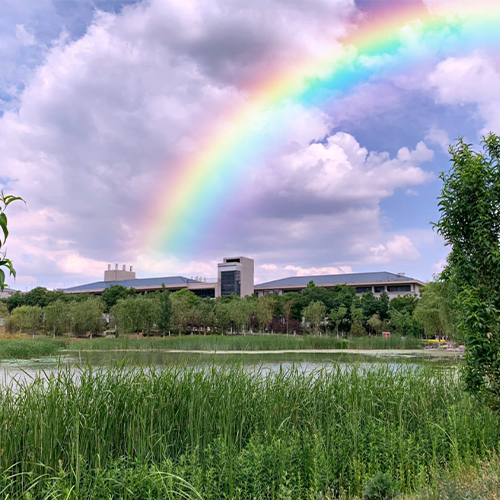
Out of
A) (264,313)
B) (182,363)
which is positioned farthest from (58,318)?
(182,363)

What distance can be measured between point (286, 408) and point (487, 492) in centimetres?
250

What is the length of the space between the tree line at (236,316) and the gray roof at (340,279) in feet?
68.6

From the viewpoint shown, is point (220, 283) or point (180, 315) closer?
point (180, 315)

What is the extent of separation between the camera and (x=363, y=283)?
73312 millimetres

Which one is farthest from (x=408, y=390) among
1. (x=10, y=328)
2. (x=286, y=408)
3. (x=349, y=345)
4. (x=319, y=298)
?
(x=319, y=298)

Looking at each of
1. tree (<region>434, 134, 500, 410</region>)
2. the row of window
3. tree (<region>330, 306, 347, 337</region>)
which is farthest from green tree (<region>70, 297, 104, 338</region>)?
the row of window

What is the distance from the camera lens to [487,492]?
3.24 meters

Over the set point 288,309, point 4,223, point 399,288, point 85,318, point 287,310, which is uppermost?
point 399,288

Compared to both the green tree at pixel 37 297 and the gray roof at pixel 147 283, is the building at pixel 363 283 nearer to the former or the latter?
the gray roof at pixel 147 283

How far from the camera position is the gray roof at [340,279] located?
74.3m

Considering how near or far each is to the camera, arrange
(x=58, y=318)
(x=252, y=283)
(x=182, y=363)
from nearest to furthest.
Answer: (x=182, y=363), (x=58, y=318), (x=252, y=283)

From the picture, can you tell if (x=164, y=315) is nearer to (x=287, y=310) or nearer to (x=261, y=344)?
(x=261, y=344)

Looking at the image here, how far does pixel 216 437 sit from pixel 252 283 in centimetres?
7958

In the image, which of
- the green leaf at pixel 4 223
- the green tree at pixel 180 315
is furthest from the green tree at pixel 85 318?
the green leaf at pixel 4 223
